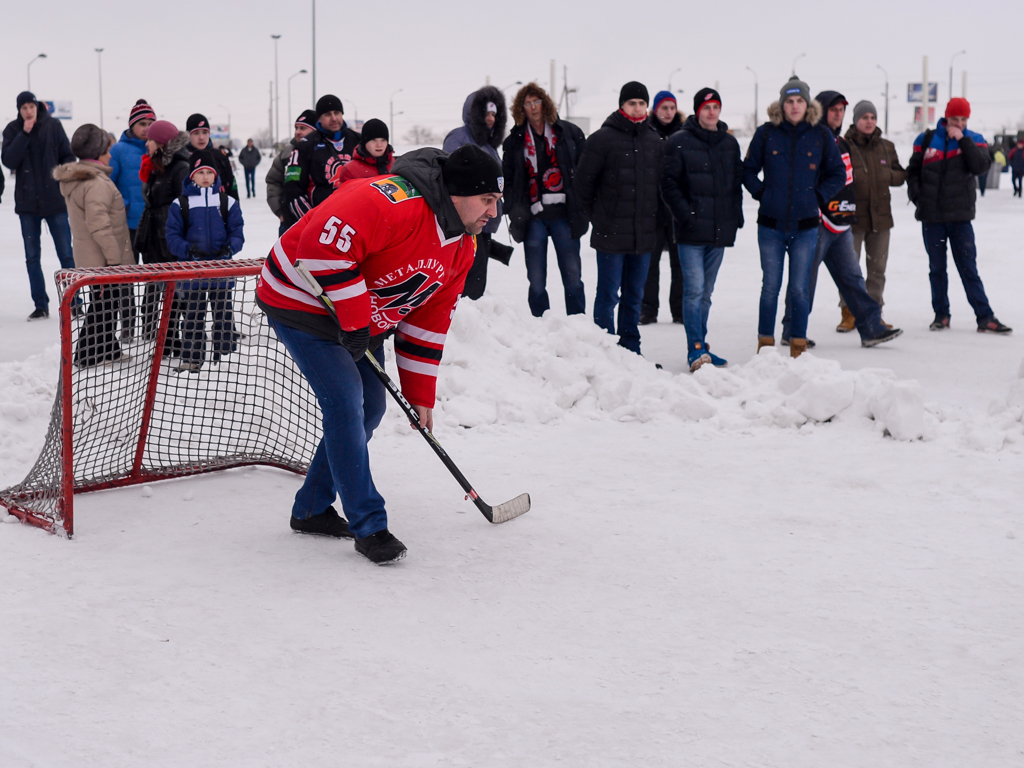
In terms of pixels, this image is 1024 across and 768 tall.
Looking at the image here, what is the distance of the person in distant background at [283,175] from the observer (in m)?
6.98

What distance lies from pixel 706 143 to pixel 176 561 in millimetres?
4538

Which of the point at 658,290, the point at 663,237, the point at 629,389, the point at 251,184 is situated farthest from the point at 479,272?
the point at 251,184

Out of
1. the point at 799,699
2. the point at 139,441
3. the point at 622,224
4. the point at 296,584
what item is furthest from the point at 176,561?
the point at 622,224

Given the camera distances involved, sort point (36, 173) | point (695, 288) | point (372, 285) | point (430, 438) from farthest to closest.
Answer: point (36, 173), point (695, 288), point (430, 438), point (372, 285)

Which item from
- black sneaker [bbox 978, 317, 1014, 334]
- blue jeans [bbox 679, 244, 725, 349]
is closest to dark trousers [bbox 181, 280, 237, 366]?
blue jeans [bbox 679, 244, 725, 349]

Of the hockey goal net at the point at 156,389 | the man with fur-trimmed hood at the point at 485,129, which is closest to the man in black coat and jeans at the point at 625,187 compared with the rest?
the man with fur-trimmed hood at the point at 485,129

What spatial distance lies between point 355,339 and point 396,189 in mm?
498

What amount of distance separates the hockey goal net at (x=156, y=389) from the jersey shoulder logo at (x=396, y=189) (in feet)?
3.81

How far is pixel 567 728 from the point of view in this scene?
239 centimetres

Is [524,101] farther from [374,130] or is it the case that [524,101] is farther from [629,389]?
[629,389]

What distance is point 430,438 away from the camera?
3.66 m

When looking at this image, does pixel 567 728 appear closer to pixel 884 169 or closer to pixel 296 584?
pixel 296 584

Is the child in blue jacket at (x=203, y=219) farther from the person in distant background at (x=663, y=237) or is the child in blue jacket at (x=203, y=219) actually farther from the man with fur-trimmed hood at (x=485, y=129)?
the person in distant background at (x=663, y=237)

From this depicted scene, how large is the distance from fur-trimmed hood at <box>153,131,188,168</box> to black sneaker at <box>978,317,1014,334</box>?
601 cm
